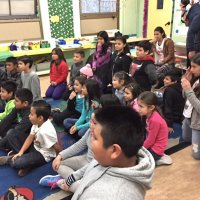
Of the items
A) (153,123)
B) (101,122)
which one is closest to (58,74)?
(153,123)

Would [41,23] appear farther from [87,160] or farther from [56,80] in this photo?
[87,160]

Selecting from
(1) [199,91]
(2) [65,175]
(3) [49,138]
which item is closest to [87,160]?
(2) [65,175]

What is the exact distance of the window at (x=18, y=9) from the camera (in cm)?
492

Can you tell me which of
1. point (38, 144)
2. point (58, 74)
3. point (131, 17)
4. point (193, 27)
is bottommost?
point (38, 144)

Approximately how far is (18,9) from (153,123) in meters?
4.03

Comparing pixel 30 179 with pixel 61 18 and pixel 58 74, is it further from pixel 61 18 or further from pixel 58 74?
pixel 61 18

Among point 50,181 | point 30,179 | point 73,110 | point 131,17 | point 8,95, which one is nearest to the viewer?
point 50,181

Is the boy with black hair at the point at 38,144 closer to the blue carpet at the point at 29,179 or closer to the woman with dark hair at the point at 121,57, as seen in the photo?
the blue carpet at the point at 29,179

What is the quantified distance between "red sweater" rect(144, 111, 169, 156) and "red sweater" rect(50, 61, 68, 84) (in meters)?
2.15

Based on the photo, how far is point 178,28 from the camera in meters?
4.85

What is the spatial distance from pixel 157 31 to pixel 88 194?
3.69 m

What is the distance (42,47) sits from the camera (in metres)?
5.15

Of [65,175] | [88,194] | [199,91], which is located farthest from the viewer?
[199,91]

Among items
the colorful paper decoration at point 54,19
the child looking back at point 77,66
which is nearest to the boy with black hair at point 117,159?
the child looking back at point 77,66
